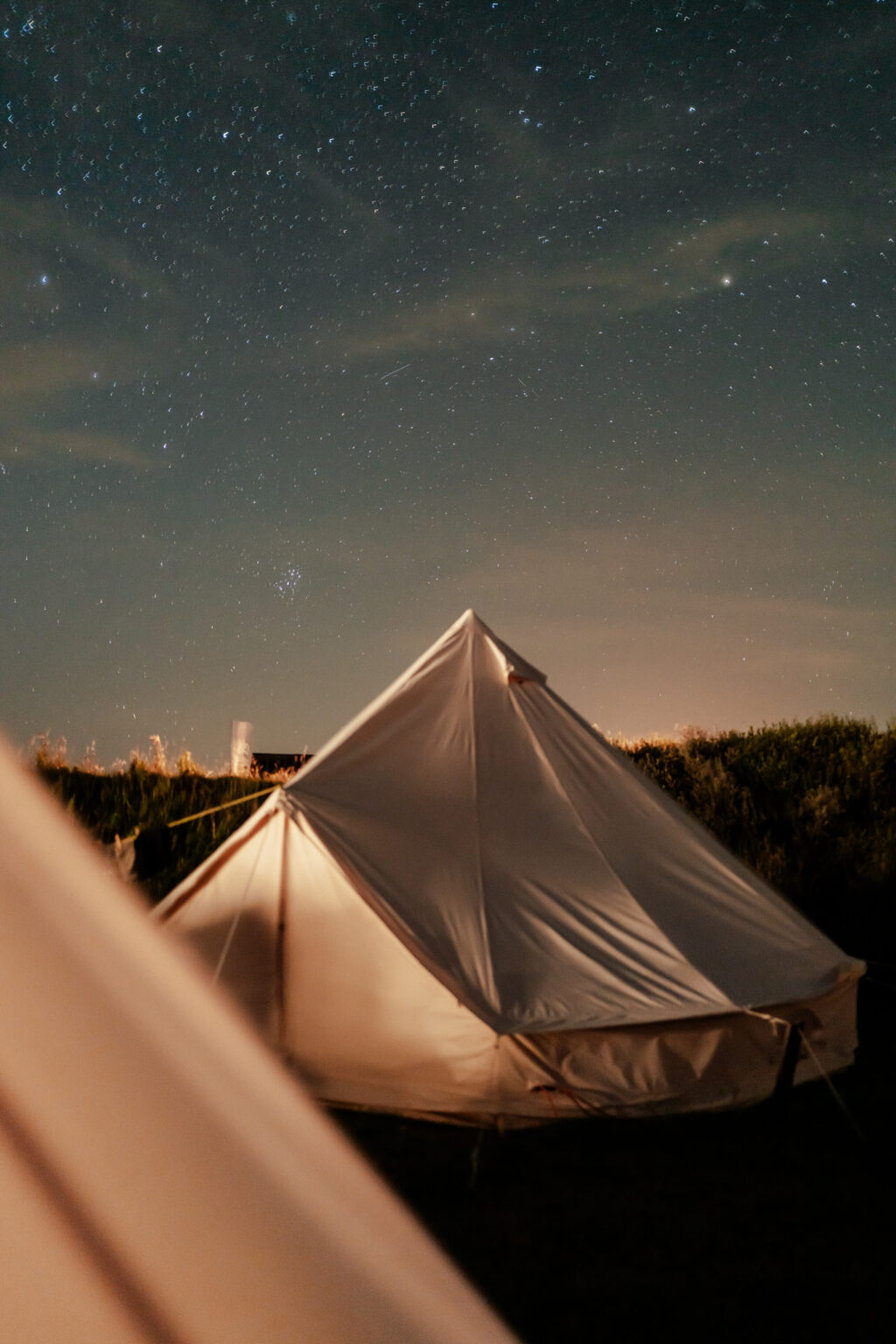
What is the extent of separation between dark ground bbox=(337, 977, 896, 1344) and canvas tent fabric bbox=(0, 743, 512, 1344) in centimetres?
191

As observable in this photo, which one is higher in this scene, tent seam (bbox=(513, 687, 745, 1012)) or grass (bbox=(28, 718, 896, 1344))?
tent seam (bbox=(513, 687, 745, 1012))

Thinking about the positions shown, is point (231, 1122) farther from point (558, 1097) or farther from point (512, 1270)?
point (558, 1097)

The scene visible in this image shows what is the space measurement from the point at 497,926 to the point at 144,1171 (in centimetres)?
320

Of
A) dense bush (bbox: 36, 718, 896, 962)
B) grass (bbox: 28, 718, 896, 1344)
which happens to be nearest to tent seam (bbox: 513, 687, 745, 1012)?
grass (bbox: 28, 718, 896, 1344)

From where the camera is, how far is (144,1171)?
71 centimetres

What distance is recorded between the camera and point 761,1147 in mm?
3715

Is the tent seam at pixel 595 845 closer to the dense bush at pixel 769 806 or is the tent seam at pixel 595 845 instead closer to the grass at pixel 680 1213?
the grass at pixel 680 1213

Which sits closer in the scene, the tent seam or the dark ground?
the dark ground

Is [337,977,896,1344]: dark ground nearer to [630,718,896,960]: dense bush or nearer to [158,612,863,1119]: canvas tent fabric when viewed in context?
[158,612,863,1119]: canvas tent fabric

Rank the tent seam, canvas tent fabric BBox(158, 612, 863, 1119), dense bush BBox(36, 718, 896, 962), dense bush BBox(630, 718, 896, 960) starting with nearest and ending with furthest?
canvas tent fabric BBox(158, 612, 863, 1119), the tent seam, dense bush BBox(36, 718, 896, 962), dense bush BBox(630, 718, 896, 960)

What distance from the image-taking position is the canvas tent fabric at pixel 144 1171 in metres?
0.68

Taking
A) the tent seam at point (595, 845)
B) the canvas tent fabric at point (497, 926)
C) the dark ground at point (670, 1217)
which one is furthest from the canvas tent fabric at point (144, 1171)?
the tent seam at point (595, 845)

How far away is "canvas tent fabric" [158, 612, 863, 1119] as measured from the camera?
363 cm

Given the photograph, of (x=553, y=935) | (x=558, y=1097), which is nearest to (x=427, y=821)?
(x=553, y=935)
